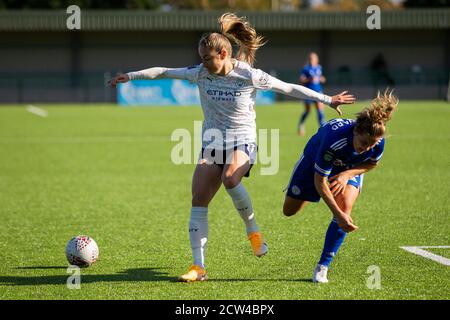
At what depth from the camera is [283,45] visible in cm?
4634

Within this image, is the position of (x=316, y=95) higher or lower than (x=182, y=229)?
higher

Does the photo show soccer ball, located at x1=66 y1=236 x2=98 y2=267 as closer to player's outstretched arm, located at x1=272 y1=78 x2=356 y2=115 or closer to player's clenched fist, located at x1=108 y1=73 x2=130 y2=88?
player's clenched fist, located at x1=108 y1=73 x2=130 y2=88

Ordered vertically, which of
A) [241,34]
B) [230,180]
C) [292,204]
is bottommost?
[292,204]

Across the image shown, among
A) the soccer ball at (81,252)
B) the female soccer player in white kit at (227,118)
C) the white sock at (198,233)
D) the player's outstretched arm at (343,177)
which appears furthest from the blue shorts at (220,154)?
the soccer ball at (81,252)

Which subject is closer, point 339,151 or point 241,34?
point 339,151

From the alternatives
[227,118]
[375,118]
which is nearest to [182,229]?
[227,118]

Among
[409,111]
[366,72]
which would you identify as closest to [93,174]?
[409,111]

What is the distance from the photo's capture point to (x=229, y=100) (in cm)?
634

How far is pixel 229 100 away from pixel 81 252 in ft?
6.51

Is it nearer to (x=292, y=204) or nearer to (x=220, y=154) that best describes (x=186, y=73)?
(x=220, y=154)

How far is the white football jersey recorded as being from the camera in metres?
6.32

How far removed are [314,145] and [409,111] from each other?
83.1 ft

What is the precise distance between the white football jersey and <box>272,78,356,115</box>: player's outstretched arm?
116mm

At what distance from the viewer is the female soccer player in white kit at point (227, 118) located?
6309 millimetres
